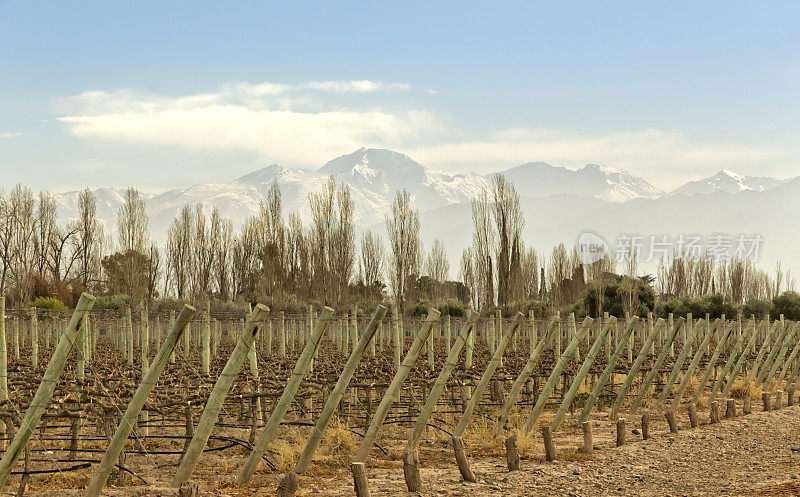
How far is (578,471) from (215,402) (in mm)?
4452

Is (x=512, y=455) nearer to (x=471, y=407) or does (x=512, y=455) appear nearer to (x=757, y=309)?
(x=471, y=407)

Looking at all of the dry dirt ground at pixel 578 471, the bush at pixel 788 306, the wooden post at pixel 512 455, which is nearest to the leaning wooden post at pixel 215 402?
the dry dirt ground at pixel 578 471

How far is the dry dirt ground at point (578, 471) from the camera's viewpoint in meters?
8.88

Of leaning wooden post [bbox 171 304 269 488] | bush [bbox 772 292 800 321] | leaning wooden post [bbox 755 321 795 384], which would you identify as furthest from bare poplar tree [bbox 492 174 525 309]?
leaning wooden post [bbox 171 304 269 488]

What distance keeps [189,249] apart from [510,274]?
77.9 feet

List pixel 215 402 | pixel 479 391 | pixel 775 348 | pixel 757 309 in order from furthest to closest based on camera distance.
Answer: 1. pixel 757 309
2. pixel 775 348
3. pixel 479 391
4. pixel 215 402

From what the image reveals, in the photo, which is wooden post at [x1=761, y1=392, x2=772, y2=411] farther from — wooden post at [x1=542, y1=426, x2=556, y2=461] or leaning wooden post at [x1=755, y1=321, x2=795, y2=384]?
wooden post at [x1=542, y1=426, x2=556, y2=461]

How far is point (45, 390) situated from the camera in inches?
274

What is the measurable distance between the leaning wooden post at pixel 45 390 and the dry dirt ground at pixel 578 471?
72 centimetres

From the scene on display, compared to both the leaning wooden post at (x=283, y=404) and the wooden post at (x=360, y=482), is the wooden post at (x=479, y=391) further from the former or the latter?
the wooden post at (x=360, y=482)

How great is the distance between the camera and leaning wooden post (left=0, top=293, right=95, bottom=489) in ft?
22.8

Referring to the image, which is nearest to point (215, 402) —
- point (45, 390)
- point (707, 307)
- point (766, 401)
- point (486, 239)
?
point (45, 390)

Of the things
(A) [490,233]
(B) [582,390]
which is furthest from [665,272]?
(B) [582,390]

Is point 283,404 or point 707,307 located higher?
point 283,404
